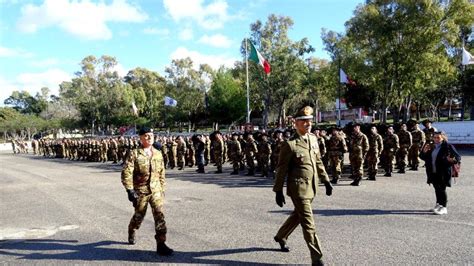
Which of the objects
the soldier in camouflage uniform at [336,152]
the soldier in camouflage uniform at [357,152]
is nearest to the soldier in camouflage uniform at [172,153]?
the soldier in camouflage uniform at [336,152]

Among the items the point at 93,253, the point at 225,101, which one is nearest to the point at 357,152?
the point at 93,253

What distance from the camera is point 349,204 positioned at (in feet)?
28.0

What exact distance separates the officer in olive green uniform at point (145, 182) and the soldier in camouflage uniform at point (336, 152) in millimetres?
7172

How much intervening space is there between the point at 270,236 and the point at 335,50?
38159 mm

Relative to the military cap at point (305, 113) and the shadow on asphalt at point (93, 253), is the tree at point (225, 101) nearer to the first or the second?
the shadow on asphalt at point (93, 253)

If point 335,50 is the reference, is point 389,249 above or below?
below

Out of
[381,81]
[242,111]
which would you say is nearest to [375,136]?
[381,81]

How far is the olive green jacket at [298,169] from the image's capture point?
493cm

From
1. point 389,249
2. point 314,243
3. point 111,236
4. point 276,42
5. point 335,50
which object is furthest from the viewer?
point 335,50

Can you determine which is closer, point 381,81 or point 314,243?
point 314,243

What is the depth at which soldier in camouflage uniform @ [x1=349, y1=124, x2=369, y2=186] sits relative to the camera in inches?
447

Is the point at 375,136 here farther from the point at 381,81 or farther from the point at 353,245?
the point at 381,81

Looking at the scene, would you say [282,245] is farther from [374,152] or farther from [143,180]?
[374,152]

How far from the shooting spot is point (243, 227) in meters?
6.94
